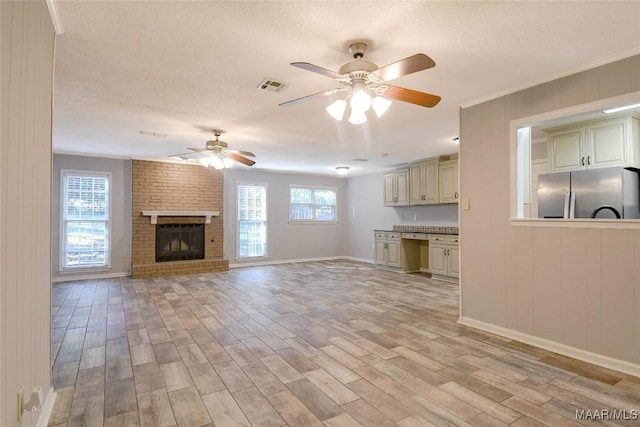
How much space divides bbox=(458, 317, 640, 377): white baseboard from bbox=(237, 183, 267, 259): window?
5.67 m

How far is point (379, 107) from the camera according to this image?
255 cm

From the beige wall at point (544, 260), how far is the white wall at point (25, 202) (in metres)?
3.63

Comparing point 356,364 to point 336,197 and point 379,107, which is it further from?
point 336,197

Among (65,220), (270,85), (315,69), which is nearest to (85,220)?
(65,220)

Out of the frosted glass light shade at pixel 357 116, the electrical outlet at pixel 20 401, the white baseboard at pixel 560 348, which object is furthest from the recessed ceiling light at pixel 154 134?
the white baseboard at pixel 560 348

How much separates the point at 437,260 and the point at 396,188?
205cm

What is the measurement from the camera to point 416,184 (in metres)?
7.18

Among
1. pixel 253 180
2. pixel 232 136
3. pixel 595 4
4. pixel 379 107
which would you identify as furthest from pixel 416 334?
pixel 253 180

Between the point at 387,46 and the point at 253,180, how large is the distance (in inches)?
250

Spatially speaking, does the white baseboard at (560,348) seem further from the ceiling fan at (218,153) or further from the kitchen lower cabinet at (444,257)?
the ceiling fan at (218,153)

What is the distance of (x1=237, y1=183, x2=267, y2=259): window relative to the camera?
8.18 m

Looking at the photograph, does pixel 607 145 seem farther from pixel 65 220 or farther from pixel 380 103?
pixel 65 220

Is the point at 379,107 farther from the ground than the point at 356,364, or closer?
farther from the ground

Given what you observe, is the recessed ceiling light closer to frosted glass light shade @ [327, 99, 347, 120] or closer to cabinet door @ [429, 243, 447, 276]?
frosted glass light shade @ [327, 99, 347, 120]
